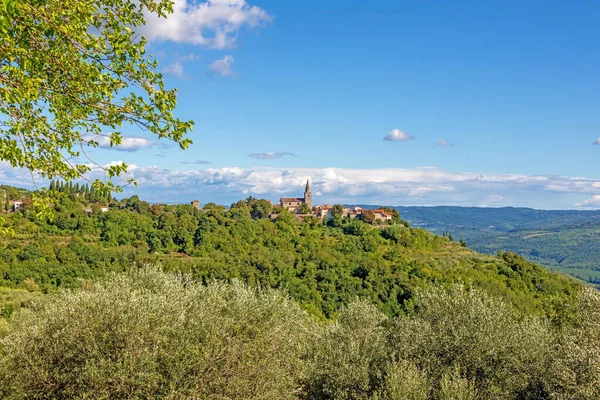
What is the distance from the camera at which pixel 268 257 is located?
69.4m

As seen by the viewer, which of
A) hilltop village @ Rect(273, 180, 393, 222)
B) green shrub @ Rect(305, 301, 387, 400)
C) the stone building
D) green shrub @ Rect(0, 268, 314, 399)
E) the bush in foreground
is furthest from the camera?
the stone building

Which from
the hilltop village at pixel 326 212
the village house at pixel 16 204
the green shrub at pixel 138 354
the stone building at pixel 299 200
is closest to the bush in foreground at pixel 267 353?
the green shrub at pixel 138 354

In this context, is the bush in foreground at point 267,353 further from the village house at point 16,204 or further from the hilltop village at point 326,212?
the hilltop village at point 326,212

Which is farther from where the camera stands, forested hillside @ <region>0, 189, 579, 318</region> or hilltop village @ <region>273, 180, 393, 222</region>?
hilltop village @ <region>273, 180, 393, 222</region>

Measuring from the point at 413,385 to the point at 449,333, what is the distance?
16.0ft

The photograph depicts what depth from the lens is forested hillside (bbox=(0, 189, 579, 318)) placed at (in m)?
55.9

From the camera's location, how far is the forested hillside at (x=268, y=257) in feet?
184

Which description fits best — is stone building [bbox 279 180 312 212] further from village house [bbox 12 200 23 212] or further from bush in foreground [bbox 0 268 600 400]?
bush in foreground [bbox 0 268 600 400]

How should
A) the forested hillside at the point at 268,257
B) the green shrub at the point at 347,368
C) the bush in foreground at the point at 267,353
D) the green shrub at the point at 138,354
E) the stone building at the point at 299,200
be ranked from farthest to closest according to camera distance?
the stone building at the point at 299,200, the forested hillside at the point at 268,257, the green shrub at the point at 347,368, the bush in foreground at the point at 267,353, the green shrub at the point at 138,354

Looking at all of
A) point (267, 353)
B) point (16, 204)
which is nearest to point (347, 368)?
point (267, 353)

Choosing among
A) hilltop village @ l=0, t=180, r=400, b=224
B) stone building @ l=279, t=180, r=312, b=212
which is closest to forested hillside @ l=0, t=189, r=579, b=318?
hilltop village @ l=0, t=180, r=400, b=224

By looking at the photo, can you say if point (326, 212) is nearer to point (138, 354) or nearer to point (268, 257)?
point (268, 257)

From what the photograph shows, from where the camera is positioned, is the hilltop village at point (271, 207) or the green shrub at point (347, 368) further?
the hilltop village at point (271, 207)

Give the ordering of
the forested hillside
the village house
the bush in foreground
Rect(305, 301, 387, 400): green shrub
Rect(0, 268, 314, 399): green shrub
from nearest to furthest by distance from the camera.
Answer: Rect(0, 268, 314, 399): green shrub
the bush in foreground
Rect(305, 301, 387, 400): green shrub
the forested hillside
the village house
